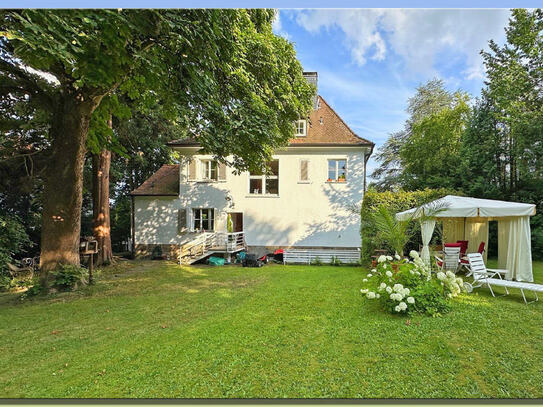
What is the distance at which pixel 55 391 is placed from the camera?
9.77ft

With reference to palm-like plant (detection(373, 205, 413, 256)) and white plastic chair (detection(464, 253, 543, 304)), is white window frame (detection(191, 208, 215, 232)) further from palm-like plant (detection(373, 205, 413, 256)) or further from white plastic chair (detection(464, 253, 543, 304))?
white plastic chair (detection(464, 253, 543, 304))

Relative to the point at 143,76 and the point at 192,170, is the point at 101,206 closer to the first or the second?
the point at 192,170

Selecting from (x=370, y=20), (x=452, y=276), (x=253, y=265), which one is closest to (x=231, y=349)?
(x=452, y=276)

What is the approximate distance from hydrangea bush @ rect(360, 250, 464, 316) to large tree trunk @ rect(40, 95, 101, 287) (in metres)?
7.78

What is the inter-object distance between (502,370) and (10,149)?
15.5m

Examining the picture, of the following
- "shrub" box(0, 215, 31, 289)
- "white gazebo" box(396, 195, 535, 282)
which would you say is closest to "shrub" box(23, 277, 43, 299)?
"shrub" box(0, 215, 31, 289)

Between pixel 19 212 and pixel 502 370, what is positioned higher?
pixel 19 212

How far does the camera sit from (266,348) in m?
3.89

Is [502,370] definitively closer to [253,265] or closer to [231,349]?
[231,349]

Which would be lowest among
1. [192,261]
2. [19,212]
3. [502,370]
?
[192,261]

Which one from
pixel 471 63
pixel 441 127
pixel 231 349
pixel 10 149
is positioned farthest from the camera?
pixel 441 127

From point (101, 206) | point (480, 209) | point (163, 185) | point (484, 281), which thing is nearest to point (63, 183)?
point (101, 206)

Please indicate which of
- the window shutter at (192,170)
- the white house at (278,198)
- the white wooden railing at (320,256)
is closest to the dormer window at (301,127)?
the white house at (278,198)

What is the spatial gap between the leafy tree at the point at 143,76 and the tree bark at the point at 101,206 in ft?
16.7
